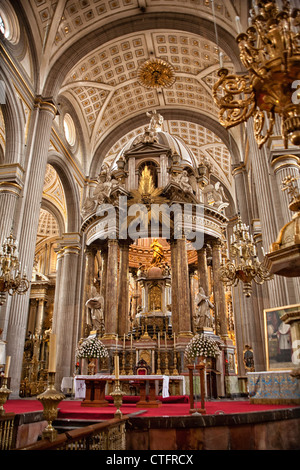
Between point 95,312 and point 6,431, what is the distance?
787 cm

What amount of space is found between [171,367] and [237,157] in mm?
10241

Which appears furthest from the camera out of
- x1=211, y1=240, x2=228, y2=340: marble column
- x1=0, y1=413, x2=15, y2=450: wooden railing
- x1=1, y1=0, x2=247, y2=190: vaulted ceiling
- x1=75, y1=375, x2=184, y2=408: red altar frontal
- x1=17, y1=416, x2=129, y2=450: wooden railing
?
x1=1, y1=0, x2=247, y2=190: vaulted ceiling

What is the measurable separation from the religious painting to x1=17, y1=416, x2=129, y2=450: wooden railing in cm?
402

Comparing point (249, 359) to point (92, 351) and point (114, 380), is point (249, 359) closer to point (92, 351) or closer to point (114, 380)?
point (92, 351)

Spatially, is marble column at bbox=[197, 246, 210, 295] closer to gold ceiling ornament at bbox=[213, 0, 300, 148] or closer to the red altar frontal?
the red altar frontal

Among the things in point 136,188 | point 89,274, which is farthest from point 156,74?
point 89,274

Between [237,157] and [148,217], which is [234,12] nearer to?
[237,157]

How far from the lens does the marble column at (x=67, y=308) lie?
15227 millimetres

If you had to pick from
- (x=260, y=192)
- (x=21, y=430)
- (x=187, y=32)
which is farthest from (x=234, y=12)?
(x=21, y=430)

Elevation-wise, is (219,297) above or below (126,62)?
below

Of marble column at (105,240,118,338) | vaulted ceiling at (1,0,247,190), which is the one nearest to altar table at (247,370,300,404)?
marble column at (105,240,118,338)

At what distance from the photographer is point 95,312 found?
479 inches

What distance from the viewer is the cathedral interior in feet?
33.3

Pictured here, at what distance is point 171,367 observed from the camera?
10766mm
